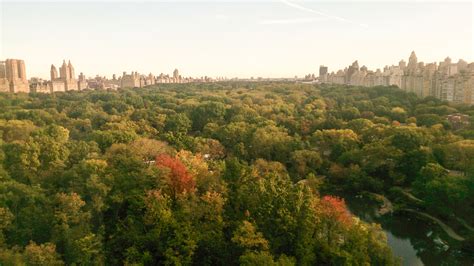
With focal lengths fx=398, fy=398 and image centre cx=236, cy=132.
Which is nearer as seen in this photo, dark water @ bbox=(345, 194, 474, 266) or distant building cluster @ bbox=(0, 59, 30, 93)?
dark water @ bbox=(345, 194, 474, 266)

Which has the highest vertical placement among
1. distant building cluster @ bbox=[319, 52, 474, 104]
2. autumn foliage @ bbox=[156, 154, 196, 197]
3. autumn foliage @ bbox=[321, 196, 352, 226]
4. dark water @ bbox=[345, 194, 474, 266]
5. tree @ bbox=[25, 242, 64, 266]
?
distant building cluster @ bbox=[319, 52, 474, 104]

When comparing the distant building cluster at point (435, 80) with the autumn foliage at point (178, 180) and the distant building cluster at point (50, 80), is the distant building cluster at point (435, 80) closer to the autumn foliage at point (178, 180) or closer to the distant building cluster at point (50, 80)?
the autumn foliage at point (178, 180)

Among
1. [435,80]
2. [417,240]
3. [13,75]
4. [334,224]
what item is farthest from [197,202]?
[13,75]

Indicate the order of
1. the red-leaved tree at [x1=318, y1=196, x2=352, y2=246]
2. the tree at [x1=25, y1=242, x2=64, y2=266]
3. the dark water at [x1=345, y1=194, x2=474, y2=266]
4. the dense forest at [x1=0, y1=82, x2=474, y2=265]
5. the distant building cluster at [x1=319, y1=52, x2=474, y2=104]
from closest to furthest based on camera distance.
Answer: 1. the tree at [x1=25, y1=242, x2=64, y2=266]
2. the dense forest at [x1=0, y1=82, x2=474, y2=265]
3. the red-leaved tree at [x1=318, y1=196, x2=352, y2=246]
4. the dark water at [x1=345, y1=194, x2=474, y2=266]
5. the distant building cluster at [x1=319, y1=52, x2=474, y2=104]

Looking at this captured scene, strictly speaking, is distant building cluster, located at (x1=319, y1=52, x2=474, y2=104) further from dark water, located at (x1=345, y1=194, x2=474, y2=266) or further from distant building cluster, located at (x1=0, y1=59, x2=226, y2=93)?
distant building cluster, located at (x1=0, y1=59, x2=226, y2=93)

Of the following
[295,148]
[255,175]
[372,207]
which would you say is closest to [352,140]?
[295,148]

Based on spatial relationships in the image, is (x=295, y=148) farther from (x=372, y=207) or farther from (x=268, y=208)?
(x=268, y=208)

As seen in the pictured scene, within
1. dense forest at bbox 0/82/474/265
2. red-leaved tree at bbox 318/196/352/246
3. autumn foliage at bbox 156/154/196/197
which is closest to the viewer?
dense forest at bbox 0/82/474/265

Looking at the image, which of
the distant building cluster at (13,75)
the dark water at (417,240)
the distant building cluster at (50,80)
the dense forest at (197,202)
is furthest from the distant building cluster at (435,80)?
the distant building cluster at (13,75)

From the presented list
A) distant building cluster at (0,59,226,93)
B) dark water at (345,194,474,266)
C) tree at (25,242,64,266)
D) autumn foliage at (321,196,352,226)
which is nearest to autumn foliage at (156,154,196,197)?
tree at (25,242,64,266)
